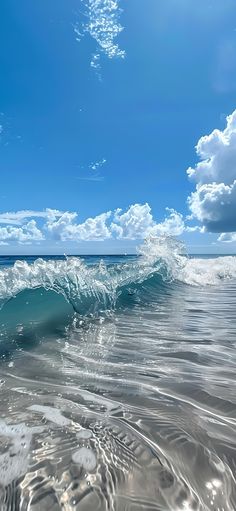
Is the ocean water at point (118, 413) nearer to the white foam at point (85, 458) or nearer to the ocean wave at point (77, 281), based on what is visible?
the white foam at point (85, 458)

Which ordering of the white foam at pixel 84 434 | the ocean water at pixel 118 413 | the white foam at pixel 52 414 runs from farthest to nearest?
the white foam at pixel 52 414, the white foam at pixel 84 434, the ocean water at pixel 118 413

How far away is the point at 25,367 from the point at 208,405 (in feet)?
7.54

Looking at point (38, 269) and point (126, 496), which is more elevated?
point (38, 269)

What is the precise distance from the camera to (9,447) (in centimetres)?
219

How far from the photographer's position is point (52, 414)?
262 cm

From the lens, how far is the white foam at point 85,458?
195 centimetres

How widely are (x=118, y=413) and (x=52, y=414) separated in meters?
0.60

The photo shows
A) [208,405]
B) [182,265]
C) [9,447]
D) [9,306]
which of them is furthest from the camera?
[182,265]

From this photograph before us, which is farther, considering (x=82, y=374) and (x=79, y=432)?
(x=82, y=374)

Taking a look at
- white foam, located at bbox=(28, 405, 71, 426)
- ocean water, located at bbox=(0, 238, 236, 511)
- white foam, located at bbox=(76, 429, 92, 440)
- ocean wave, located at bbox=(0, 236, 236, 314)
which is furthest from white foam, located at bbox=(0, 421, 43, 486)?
ocean wave, located at bbox=(0, 236, 236, 314)

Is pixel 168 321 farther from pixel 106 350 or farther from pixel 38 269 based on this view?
pixel 38 269

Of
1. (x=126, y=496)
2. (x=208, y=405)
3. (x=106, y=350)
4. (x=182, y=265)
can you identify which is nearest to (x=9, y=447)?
(x=126, y=496)

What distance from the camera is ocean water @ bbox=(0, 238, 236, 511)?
1758mm

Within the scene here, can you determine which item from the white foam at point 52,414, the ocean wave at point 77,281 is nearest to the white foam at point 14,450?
the white foam at point 52,414
